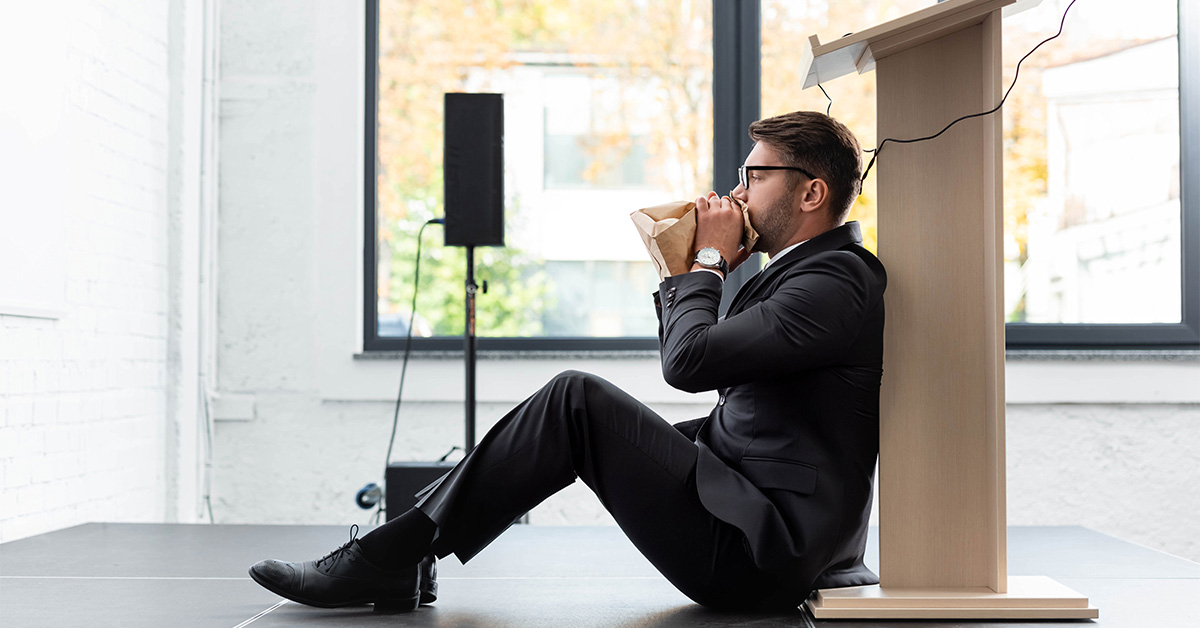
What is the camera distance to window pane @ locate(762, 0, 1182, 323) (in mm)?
4066

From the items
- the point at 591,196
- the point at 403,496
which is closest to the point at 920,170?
the point at 403,496

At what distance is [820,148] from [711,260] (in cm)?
32

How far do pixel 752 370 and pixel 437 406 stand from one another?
2.44 metres

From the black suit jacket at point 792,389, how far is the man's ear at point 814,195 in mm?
71

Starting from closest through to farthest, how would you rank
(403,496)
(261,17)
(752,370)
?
1. (752,370)
2. (403,496)
3. (261,17)

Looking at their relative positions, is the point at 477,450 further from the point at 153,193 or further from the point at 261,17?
the point at 261,17

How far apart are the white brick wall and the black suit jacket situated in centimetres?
219

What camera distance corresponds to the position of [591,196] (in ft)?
13.9

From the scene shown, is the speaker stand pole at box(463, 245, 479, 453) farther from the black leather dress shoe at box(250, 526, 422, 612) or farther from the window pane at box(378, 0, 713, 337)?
the black leather dress shoe at box(250, 526, 422, 612)

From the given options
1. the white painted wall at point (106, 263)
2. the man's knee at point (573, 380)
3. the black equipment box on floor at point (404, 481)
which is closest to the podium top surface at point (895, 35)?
the man's knee at point (573, 380)

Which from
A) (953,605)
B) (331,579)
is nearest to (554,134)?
(331,579)

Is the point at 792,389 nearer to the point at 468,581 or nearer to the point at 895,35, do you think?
the point at 895,35

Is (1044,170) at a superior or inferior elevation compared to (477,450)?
superior

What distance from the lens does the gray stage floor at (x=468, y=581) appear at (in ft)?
6.32
